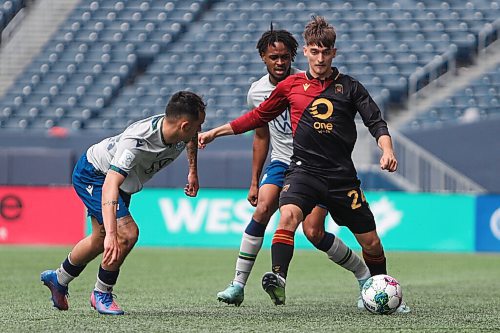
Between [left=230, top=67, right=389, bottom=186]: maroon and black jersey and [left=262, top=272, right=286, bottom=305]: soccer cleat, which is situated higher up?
[left=230, top=67, right=389, bottom=186]: maroon and black jersey

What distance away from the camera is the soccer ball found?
21.0 ft

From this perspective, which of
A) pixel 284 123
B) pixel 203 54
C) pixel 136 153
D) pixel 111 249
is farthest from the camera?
pixel 203 54

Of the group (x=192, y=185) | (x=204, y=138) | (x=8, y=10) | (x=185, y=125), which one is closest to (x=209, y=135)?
(x=204, y=138)

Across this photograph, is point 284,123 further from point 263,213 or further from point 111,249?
point 111,249

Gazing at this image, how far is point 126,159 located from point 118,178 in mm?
123

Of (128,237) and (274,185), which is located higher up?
(274,185)

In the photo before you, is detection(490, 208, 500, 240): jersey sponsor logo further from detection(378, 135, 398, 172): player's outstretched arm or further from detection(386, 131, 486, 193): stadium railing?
detection(378, 135, 398, 172): player's outstretched arm

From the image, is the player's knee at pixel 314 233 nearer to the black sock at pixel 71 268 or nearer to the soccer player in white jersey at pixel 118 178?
the soccer player in white jersey at pixel 118 178

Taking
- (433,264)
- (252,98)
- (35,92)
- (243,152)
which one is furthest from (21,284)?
(35,92)

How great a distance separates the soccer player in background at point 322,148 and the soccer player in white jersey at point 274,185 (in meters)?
0.70

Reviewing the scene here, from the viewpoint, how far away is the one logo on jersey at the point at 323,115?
6.60m

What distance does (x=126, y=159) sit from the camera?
6105 millimetres

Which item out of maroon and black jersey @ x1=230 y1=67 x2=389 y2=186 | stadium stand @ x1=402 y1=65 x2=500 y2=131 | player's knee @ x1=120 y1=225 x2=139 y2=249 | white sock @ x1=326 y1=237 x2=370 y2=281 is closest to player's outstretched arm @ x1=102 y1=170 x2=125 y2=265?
player's knee @ x1=120 y1=225 x2=139 y2=249

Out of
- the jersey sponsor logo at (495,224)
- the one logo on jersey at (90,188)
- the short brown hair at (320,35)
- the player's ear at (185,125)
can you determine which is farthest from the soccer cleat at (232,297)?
the jersey sponsor logo at (495,224)
